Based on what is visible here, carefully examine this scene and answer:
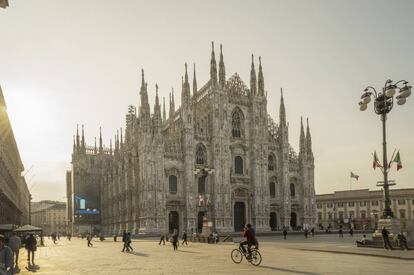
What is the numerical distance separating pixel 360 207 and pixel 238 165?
139 feet

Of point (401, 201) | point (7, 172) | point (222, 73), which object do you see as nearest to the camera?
point (7, 172)

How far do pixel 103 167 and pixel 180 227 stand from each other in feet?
123

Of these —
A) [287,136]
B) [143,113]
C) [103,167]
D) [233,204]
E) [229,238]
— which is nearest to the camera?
[229,238]

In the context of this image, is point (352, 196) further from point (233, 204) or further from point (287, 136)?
point (233, 204)

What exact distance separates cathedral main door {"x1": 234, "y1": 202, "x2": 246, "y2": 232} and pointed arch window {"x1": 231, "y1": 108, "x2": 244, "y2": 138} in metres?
10.2

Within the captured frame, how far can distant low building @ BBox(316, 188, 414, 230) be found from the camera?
93812mm

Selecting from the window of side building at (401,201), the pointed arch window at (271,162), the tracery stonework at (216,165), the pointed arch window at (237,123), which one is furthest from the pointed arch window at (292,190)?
the window of side building at (401,201)

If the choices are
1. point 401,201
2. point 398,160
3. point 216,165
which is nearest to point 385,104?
point 398,160

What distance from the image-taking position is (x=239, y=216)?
69438mm

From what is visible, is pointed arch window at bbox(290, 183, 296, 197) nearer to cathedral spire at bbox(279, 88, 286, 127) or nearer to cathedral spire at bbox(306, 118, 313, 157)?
cathedral spire at bbox(306, 118, 313, 157)

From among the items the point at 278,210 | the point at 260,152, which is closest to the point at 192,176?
the point at 260,152

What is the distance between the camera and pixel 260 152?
70.0 m

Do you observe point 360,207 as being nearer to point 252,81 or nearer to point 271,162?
point 271,162

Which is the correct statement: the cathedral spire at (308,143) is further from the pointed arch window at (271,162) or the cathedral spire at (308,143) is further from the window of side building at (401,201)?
the window of side building at (401,201)
